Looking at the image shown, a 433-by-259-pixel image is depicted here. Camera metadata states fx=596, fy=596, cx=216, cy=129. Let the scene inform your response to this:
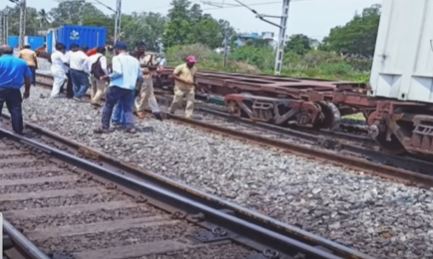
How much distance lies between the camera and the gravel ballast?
223 inches

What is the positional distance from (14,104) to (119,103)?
1913mm

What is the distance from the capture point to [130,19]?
106 meters

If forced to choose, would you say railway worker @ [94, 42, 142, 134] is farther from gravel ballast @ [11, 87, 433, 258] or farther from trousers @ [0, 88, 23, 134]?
trousers @ [0, 88, 23, 134]

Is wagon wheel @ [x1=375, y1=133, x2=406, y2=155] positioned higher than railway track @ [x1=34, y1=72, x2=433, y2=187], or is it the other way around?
wagon wheel @ [x1=375, y1=133, x2=406, y2=155]

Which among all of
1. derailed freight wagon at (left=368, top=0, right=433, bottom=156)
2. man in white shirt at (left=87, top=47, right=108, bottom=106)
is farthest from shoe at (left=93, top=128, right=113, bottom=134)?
derailed freight wagon at (left=368, top=0, right=433, bottom=156)

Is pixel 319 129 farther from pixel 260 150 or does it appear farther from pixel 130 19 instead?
pixel 130 19

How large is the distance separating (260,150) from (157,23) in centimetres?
10526

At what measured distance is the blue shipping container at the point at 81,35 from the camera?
4003cm

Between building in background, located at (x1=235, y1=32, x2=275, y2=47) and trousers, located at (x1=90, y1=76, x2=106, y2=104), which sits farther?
building in background, located at (x1=235, y1=32, x2=275, y2=47)

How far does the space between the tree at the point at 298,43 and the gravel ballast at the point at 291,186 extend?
202ft

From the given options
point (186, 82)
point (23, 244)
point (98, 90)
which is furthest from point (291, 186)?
point (98, 90)

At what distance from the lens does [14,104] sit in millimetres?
10117

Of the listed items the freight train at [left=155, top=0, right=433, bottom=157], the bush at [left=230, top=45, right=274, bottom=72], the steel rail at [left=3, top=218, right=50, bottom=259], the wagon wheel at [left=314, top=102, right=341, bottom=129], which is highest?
the freight train at [left=155, top=0, right=433, bottom=157]

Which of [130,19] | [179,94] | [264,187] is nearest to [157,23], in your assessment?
[130,19]
